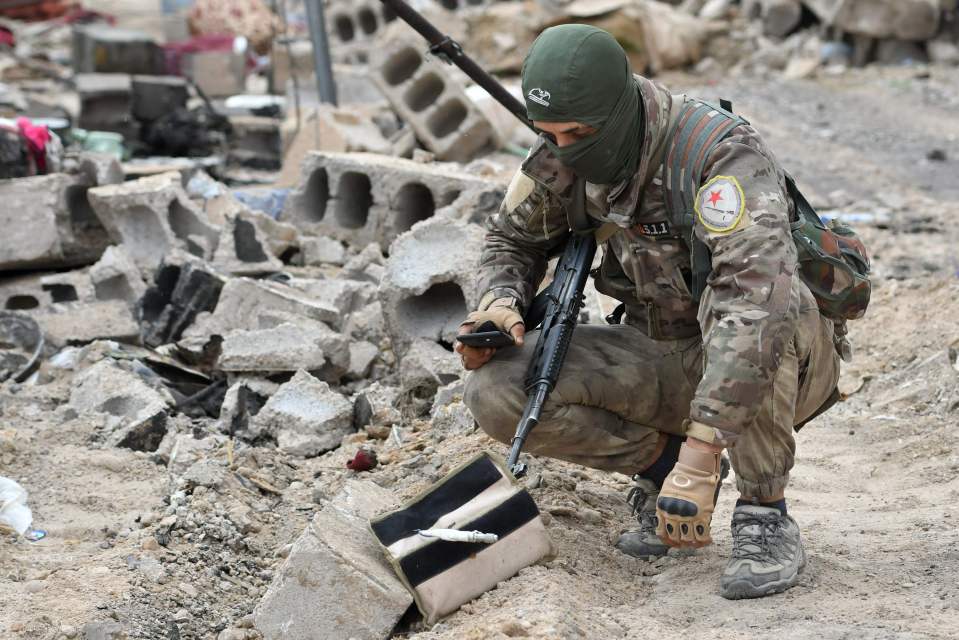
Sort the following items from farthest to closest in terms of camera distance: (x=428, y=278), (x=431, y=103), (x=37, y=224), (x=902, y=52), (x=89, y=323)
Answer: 1. (x=902, y=52)
2. (x=431, y=103)
3. (x=37, y=224)
4. (x=89, y=323)
5. (x=428, y=278)

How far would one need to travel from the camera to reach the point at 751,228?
2820 mm

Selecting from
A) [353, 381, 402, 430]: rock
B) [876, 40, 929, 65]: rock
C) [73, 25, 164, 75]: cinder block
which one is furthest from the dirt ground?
[876, 40, 929, 65]: rock

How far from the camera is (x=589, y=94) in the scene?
9.68 feet

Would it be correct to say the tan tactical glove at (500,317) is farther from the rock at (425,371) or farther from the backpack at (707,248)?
the rock at (425,371)

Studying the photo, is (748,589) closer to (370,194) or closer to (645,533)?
(645,533)

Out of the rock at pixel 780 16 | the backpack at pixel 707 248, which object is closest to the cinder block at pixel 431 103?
the backpack at pixel 707 248

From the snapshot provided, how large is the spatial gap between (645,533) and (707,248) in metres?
0.96

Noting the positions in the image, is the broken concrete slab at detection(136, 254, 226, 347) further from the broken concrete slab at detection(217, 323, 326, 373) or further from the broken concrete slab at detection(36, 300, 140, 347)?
the broken concrete slab at detection(217, 323, 326, 373)

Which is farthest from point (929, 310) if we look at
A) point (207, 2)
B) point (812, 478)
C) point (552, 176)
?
point (207, 2)

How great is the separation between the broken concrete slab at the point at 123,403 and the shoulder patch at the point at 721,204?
2.73 meters

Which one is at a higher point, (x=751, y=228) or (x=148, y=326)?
(x=751, y=228)

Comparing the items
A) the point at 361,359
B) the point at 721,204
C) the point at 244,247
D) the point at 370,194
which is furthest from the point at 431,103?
the point at 721,204

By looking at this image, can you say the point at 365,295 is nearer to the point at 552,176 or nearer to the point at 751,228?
the point at 552,176

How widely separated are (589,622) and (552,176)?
1210 mm
